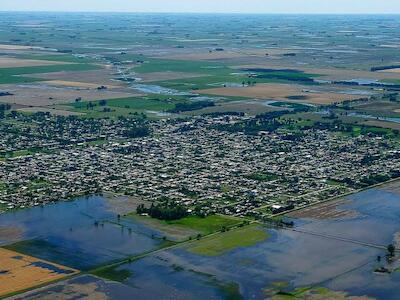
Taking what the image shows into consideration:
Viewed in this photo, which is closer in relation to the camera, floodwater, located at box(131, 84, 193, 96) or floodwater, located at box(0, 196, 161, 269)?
floodwater, located at box(0, 196, 161, 269)

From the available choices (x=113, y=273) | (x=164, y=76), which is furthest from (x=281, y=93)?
(x=113, y=273)

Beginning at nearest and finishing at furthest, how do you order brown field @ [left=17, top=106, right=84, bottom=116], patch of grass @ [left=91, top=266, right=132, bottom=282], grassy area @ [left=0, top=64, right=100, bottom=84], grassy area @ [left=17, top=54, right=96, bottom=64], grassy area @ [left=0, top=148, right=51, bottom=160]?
1. patch of grass @ [left=91, top=266, right=132, bottom=282]
2. grassy area @ [left=0, top=148, right=51, bottom=160]
3. brown field @ [left=17, top=106, right=84, bottom=116]
4. grassy area @ [left=0, top=64, right=100, bottom=84]
5. grassy area @ [left=17, top=54, right=96, bottom=64]

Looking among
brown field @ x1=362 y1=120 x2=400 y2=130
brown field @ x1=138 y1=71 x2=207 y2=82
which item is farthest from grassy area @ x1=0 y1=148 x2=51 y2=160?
brown field @ x1=138 y1=71 x2=207 y2=82

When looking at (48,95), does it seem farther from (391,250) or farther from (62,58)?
(391,250)

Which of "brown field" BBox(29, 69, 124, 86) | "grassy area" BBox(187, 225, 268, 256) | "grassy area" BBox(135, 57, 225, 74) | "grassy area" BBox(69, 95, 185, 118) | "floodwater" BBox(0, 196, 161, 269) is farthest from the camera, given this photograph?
"grassy area" BBox(135, 57, 225, 74)

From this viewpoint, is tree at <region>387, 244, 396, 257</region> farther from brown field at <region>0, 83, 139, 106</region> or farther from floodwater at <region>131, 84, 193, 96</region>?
floodwater at <region>131, 84, 193, 96</region>

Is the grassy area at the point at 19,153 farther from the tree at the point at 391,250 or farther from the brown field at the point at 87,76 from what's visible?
the brown field at the point at 87,76

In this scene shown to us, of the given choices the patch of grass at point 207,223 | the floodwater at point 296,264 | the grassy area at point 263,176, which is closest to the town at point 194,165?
the grassy area at point 263,176
